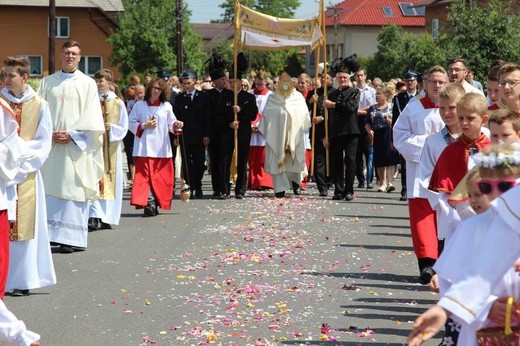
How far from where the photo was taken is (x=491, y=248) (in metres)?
4.62

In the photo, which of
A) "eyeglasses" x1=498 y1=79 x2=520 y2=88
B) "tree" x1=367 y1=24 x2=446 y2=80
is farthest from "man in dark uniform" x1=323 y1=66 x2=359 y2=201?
"tree" x1=367 y1=24 x2=446 y2=80

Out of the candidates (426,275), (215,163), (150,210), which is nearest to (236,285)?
(426,275)

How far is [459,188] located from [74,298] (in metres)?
4.27

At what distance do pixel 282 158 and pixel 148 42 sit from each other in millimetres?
65390

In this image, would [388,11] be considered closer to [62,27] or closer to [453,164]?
[62,27]

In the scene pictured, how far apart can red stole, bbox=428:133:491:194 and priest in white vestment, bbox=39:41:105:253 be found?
543 centimetres

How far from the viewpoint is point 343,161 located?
2173 centimetres

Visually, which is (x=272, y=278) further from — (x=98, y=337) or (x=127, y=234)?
(x=127, y=234)

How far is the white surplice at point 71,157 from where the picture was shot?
13812mm

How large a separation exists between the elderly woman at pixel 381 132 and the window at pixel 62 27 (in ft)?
223

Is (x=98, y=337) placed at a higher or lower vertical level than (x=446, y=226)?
lower

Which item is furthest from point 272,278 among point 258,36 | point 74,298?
point 258,36

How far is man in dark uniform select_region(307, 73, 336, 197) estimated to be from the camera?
72.9 ft

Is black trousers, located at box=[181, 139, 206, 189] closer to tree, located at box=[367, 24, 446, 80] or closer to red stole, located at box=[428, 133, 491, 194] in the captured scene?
red stole, located at box=[428, 133, 491, 194]
